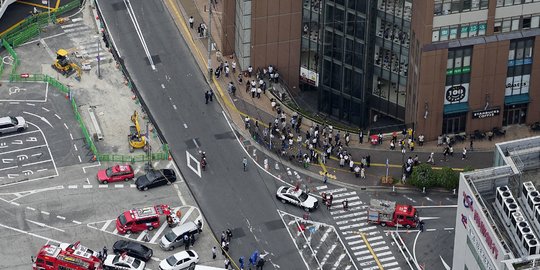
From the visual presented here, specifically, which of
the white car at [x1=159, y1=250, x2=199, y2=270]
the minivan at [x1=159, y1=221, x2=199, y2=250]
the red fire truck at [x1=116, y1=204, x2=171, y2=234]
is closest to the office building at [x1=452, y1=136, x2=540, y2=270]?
the white car at [x1=159, y1=250, x2=199, y2=270]

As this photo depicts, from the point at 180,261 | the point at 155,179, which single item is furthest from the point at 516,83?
the point at 180,261

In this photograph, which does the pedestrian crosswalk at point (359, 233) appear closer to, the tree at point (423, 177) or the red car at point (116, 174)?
the tree at point (423, 177)

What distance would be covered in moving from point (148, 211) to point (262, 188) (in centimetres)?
1490

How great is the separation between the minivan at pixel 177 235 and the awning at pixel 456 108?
3579 centimetres

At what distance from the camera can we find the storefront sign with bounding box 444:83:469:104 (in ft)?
647

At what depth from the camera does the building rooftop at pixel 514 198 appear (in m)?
150

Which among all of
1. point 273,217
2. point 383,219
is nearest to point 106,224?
point 273,217

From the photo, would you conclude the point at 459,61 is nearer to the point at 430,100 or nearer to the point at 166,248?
the point at 430,100

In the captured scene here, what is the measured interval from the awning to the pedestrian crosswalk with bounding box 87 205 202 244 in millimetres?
33502

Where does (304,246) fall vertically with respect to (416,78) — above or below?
below

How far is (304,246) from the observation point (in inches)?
7229

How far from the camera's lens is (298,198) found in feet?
620

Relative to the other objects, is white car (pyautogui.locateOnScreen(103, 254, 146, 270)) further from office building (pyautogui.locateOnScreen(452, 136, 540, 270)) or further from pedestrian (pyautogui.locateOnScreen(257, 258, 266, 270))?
office building (pyautogui.locateOnScreen(452, 136, 540, 270))

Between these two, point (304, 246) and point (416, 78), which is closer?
point (304, 246)
